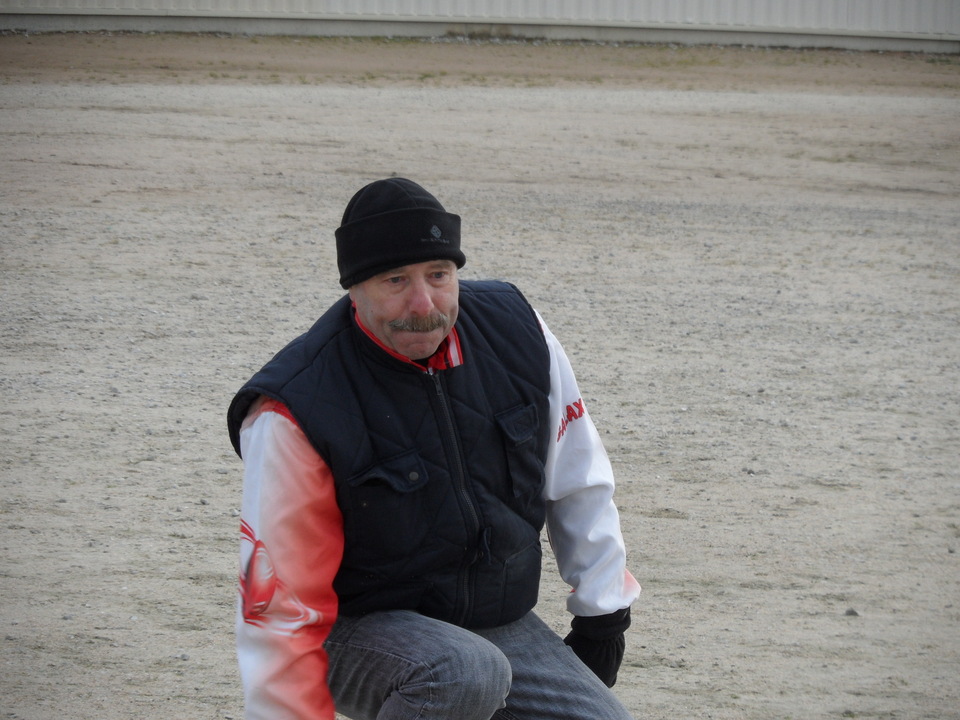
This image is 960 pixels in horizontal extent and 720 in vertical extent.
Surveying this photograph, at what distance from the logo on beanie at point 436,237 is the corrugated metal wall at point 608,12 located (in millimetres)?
15291

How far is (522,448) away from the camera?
253 cm

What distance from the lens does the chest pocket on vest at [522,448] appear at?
8.23ft

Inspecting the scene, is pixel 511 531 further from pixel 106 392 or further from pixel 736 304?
pixel 736 304

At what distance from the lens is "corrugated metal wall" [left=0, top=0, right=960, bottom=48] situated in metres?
16.7

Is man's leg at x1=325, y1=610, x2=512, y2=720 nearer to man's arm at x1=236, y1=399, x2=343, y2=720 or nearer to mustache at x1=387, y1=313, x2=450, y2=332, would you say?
man's arm at x1=236, y1=399, x2=343, y2=720

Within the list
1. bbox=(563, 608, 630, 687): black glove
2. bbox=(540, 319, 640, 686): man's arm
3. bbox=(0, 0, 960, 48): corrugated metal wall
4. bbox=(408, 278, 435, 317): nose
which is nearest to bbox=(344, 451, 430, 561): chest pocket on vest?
bbox=(408, 278, 435, 317): nose

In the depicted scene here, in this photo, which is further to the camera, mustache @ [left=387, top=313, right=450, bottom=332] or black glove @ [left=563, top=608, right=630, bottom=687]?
black glove @ [left=563, top=608, right=630, bottom=687]

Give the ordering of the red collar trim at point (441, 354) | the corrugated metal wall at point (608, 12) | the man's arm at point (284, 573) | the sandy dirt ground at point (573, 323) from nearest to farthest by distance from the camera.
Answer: the man's arm at point (284, 573)
the red collar trim at point (441, 354)
the sandy dirt ground at point (573, 323)
the corrugated metal wall at point (608, 12)

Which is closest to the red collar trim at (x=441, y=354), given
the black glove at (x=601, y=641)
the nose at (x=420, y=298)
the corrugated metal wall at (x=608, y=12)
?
the nose at (x=420, y=298)

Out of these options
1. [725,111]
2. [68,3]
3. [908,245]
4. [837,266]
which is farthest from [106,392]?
[68,3]

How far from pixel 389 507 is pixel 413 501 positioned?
0.16 ft

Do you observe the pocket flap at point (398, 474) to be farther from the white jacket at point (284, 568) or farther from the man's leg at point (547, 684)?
the man's leg at point (547, 684)

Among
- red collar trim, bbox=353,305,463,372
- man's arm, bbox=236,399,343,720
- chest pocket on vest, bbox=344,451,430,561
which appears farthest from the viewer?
red collar trim, bbox=353,305,463,372

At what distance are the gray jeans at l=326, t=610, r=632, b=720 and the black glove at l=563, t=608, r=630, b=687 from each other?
0.08 m
